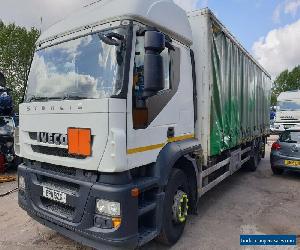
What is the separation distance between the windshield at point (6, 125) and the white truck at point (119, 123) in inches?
198

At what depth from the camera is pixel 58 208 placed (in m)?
3.56

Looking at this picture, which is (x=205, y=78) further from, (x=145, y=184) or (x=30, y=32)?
Answer: (x=30, y=32)

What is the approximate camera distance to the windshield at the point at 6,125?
8958 millimetres

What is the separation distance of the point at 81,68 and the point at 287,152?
6.75 m

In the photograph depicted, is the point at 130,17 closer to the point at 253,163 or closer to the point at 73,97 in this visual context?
the point at 73,97

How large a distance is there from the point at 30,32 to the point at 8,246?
88.3 ft

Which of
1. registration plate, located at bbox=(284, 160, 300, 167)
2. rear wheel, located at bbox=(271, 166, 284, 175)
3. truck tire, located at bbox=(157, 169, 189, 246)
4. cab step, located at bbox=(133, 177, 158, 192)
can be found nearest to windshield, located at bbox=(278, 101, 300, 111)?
rear wheel, located at bbox=(271, 166, 284, 175)

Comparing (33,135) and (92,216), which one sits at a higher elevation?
(33,135)

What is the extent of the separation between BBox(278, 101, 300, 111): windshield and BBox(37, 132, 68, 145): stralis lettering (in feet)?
62.1

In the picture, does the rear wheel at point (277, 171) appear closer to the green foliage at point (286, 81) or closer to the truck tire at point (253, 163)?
the truck tire at point (253, 163)

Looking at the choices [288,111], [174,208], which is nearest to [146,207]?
[174,208]

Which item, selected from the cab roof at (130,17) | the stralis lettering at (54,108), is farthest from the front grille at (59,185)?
the cab roof at (130,17)

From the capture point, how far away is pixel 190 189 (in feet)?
14.8

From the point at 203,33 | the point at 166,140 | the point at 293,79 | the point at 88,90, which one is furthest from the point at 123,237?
the point at 293,79
